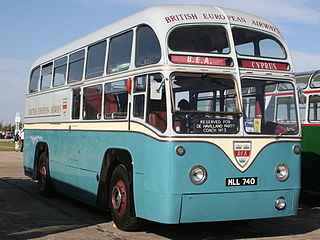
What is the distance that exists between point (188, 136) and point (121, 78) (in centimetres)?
188

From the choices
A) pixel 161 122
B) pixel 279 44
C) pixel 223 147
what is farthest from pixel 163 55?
pixel 279 44

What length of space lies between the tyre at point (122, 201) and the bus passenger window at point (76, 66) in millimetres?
2725

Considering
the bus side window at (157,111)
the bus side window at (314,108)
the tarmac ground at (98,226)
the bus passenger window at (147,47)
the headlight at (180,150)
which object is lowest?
the tarmac ground at (98,226)

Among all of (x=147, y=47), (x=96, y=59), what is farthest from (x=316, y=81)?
(x=147, y=47)

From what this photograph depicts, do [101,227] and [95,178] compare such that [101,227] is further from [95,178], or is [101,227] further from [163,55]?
[163,55]

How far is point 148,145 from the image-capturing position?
7.37 m

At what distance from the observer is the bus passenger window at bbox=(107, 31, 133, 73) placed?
27.3ft

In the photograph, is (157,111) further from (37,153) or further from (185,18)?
(37,153)

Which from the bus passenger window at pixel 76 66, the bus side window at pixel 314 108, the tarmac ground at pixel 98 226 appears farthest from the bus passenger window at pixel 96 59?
the bus side window at pixel 314 108

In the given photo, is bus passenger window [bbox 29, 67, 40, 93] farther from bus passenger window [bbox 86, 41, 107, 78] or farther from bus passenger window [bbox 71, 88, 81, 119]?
bus passenger window [bbox 86, 41, 107, 78]

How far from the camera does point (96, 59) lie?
9.63 meters

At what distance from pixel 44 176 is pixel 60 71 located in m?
2.61

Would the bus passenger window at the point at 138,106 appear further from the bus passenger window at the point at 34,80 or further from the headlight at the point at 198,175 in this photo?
the bus passenger window at the point at 34,80

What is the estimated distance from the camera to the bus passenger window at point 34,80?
1347cm
